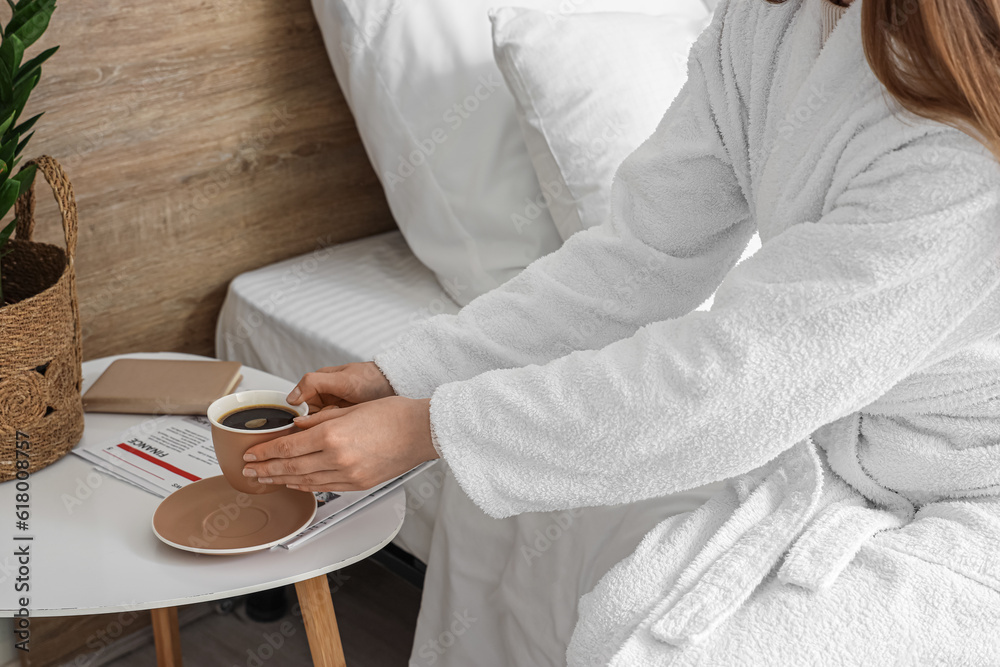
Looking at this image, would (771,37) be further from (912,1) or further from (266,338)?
(266,338)

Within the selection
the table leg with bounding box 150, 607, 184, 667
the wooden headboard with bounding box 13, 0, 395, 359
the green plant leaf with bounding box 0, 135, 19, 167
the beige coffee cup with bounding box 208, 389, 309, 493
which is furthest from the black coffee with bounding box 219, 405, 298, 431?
the wooden headboard with bounding box 13, 0, 395, 359

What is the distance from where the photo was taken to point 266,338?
1339mm

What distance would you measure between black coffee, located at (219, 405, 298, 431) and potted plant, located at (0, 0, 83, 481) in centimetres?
22

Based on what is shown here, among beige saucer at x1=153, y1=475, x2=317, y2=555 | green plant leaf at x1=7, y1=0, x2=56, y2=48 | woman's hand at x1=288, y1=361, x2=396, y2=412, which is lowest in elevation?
beige saucer at x1=153, y1=475, x2=317, y2=555

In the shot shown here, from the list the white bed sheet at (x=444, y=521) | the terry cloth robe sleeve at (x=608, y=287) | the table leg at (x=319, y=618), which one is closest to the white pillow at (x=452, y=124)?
the white bed sheet at (x=444, y=521)

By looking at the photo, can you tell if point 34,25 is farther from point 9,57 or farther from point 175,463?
point 175,463

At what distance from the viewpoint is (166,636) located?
1144 mm

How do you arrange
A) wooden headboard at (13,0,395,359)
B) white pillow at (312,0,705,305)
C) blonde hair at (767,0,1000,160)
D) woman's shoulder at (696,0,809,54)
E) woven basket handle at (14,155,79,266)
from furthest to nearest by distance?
1. white pillow at (312,0,705,305)
2. wooden headboard at (13,0,395,359)
3. woven basket handle at (14,155,79,266)
4. woman's shoulder at (696,0,809,54)
5. blonde hair at (767,0,1000,160)

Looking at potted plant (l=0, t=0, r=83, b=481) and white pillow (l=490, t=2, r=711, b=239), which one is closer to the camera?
potted plant (l=0, t=0, r=83, b=481)

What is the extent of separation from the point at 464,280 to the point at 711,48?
552 millimetres

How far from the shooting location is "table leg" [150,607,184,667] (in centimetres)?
113

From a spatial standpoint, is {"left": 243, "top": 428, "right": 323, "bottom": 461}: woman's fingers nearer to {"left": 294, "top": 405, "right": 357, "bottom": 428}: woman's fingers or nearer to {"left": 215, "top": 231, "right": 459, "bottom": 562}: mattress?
{"left": 294, "top": 405, "right": 357, "bottom": 428}: woman's fingers

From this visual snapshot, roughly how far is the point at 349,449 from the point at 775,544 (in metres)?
0.36

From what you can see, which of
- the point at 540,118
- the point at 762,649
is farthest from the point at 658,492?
the point at 540,118
